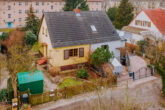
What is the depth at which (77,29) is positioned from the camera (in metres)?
22.7

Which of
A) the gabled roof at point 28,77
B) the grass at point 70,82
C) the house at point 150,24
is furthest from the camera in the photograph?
the house at point 150,24

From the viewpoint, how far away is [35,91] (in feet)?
51.9

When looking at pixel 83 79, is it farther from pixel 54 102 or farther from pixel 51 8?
pixel 51 8

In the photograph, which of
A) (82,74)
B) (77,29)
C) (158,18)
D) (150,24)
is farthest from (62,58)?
(158,18)

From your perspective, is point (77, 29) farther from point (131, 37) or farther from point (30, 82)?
point (131, 37)

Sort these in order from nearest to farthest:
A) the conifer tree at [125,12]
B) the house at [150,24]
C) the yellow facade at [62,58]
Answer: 1. the yellow facade at [62,58]
2. the house at [150,24]
3. the conifer tree at [125,12]

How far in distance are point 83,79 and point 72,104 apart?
4.79m

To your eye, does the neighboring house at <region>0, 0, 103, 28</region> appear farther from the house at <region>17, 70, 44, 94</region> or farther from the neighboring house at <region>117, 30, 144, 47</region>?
the house at <region>17, 70, 44, 94</region>

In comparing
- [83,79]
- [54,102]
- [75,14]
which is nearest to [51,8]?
[75,14]

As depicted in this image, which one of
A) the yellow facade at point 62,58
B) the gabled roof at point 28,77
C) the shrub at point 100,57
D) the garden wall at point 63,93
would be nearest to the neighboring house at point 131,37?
the yellow facade at point 62,58

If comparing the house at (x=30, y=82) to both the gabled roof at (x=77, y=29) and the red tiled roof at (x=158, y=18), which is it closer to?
the gabled roof at (x=77, y=29)

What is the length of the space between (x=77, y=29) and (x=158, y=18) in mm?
18648

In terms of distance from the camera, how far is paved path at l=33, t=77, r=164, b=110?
14.1m

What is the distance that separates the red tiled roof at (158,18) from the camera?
31144mm
